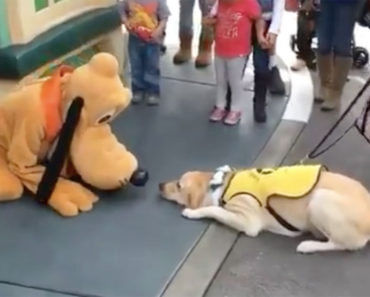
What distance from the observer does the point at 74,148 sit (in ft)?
9.35

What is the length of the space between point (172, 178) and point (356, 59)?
Answer: 4.55ft

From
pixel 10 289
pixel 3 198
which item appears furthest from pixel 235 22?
pixel 10 289

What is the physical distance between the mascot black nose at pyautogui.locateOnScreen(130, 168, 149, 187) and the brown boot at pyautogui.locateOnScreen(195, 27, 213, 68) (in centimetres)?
114

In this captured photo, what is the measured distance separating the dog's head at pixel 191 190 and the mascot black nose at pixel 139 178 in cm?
9

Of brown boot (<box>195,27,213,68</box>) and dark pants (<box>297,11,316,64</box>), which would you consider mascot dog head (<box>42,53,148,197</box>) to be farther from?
dark pants (<box>297,11,316,64</box>)

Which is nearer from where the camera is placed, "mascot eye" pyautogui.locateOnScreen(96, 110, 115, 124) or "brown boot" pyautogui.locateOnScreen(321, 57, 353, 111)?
"mascot eye" pyautogui.locateOnScreen(96, 110, 115, 124)

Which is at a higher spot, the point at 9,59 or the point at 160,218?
the point at 9,59

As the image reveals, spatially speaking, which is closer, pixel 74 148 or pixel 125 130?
pixel 74 148

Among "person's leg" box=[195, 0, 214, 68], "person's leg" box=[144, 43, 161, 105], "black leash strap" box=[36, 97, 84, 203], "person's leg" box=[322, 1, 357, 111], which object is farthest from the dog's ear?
"person's leg" box=[195, 0, 214, 68]

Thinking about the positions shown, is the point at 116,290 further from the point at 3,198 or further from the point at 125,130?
the point at 125,130

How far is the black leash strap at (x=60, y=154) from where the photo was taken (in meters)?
2.80

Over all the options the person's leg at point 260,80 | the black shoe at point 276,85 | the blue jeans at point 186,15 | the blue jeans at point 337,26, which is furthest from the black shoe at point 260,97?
the blue jeans at point 186,15

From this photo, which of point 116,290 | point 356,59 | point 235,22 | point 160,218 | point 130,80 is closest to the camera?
point 116,290

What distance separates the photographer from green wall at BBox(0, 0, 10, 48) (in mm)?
3203
